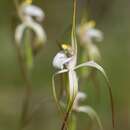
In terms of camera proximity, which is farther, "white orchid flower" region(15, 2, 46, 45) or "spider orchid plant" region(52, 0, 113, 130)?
"white orchid flower" region(15, 2, 46, 45)

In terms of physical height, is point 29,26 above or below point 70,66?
above

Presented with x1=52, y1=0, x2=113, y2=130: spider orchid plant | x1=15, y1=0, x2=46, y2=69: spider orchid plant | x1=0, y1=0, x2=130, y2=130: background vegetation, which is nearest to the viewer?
x1=52, y1=0, x2=113, y2=130: spider orchid plant

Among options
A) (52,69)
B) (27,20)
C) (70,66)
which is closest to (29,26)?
(27,20)

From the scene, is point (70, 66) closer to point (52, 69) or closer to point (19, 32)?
point (19, 32)

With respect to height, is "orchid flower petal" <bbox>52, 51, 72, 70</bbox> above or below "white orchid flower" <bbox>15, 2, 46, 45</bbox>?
below

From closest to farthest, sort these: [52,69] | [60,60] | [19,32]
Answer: [60,60]
[19,32]
[52,69]

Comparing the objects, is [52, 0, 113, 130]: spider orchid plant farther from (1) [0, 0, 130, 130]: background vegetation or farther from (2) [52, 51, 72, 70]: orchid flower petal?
(1) [0, 0, 130, 130]: background vegetation

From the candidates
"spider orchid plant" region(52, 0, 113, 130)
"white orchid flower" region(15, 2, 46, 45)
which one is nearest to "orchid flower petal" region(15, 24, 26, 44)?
"white orchid flower" region(15, 2, 46, 45)

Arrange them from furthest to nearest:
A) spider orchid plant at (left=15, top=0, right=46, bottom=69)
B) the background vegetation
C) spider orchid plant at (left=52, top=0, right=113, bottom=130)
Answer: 1. the background vegetation
2. spider orchid plant at (left=15, top=0, right=46, bottom=69)
3. spider orchid plant at (left=52, top=0, right=113, bottom=130)

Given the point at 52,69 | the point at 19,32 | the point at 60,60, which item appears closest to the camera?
the point at 60,60

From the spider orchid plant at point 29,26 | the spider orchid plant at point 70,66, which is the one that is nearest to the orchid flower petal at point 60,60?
the spider orchid plant at point 70,66

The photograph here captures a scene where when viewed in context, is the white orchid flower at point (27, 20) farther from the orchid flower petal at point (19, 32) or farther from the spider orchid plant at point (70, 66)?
the spider orchid plant at point (70, 66)

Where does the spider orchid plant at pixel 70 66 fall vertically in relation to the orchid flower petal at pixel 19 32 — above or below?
below
